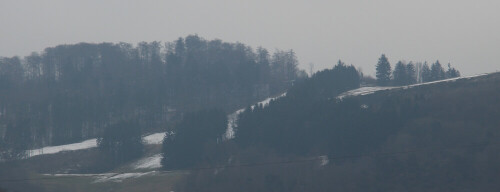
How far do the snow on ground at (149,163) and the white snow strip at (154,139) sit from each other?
528cm

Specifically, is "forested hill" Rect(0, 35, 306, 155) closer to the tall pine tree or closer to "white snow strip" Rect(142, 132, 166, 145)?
"white snow strip" Rect(142, 132, 166, 145)

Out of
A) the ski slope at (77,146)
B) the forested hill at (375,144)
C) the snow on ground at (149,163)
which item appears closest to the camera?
the forested hill at (375,144)

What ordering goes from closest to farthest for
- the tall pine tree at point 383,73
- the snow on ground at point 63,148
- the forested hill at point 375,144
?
the forested hill at point 375,144
the snow on ground at point 63,148
the tall pine tree at point 383,73

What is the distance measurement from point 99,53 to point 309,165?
220 feet

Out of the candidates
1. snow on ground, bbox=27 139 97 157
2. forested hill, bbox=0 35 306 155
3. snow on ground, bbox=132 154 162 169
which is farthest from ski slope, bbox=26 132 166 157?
snow on ground, bbox=132 154 162 169

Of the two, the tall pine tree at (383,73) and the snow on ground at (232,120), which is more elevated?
the tall pine tree at (383,73)

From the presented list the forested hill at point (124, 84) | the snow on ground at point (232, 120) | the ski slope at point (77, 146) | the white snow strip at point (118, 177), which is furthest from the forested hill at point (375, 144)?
the forested hill at point (124, 84)

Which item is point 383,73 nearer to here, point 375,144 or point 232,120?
point 232,120

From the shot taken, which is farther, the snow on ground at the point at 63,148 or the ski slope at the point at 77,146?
the snow on ground at the point at 63,148

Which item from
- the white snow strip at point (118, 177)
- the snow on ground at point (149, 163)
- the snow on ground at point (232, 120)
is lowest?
the white snow strip at point (118, 177)

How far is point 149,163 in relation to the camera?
67.9m

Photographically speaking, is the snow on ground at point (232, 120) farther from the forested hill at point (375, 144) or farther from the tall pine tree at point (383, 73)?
the tall pine tree at point (383, 73)

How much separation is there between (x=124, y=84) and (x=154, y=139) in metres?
22.9

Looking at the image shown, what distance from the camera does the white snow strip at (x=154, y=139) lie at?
77.7m
